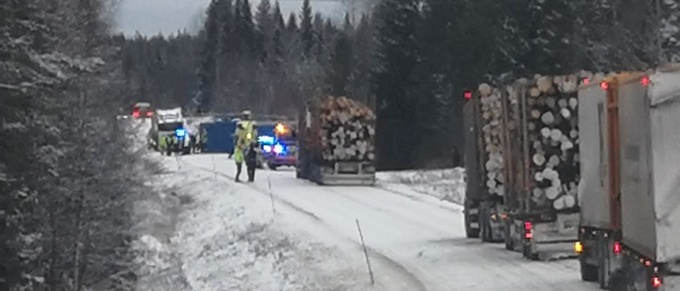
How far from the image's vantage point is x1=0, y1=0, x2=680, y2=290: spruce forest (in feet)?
80.8

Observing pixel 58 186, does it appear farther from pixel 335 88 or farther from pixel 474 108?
pixel 335 88

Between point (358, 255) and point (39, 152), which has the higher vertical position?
point (39, 152)

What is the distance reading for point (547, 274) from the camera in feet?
70.4

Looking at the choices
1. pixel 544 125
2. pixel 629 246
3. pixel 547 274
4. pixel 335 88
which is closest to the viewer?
pixel 629 246

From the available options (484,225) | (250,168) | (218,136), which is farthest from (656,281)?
(218,136)

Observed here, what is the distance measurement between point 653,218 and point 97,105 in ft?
74.3

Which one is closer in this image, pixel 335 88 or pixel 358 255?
pixel 358 255

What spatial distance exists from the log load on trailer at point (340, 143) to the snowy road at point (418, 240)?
5.43ft

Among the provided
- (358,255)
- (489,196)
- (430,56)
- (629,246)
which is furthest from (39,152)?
(430,56)

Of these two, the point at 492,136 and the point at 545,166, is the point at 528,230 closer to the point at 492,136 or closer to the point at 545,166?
the point at 545,166

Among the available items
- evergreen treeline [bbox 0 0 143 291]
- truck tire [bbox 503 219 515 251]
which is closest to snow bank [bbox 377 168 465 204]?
evergreen treeline [bbox 0 0 143 291]

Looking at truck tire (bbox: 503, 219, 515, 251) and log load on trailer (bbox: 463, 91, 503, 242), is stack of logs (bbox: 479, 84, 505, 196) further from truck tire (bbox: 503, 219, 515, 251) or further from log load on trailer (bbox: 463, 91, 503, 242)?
truck tire (bbox: 503, 219, 515, 251)

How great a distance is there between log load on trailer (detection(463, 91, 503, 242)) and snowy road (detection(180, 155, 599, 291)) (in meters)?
0.38

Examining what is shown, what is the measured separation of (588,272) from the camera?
1997cm
